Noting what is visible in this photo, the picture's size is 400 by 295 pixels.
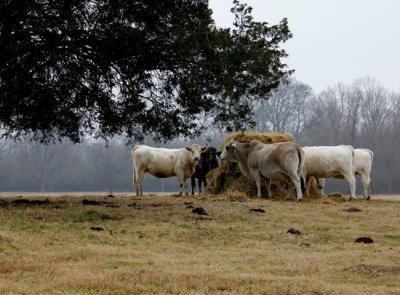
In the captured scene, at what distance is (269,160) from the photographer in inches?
619

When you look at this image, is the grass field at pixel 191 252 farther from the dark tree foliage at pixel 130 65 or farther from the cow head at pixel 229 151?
the cow head at pixel 229 151

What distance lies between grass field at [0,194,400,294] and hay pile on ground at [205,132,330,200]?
18.0 feet

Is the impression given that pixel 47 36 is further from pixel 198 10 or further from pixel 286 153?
pixel 286 153

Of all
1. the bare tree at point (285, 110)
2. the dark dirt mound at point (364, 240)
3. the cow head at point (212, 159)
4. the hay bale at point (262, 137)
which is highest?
the bare tree at point (285, 110)

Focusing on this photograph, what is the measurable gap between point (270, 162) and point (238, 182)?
93.6 inches

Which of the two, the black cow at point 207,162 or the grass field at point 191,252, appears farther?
the black cow at point 207,162

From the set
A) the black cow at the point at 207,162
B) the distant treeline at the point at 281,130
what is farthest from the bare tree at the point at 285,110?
the black cow at the point at 207,162

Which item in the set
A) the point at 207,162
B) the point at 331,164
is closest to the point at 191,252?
the point at 331,164

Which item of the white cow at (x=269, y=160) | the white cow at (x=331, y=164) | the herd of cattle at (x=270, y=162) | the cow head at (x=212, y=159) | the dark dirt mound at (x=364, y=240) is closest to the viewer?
the dark dirt mound at (x=364, y=240)

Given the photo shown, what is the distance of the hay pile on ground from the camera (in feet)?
56.6

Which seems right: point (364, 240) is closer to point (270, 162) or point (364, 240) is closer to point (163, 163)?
point (270, 162)

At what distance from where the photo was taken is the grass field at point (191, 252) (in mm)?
4980

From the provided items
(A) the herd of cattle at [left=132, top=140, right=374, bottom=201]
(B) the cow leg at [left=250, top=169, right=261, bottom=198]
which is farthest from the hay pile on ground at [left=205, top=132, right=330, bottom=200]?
(B) the cow leg at [left=250, top=169, right=261, bottom=198]

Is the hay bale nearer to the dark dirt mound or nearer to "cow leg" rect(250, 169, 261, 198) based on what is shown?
"cow leg" rect(250, 169, 261, 198)
